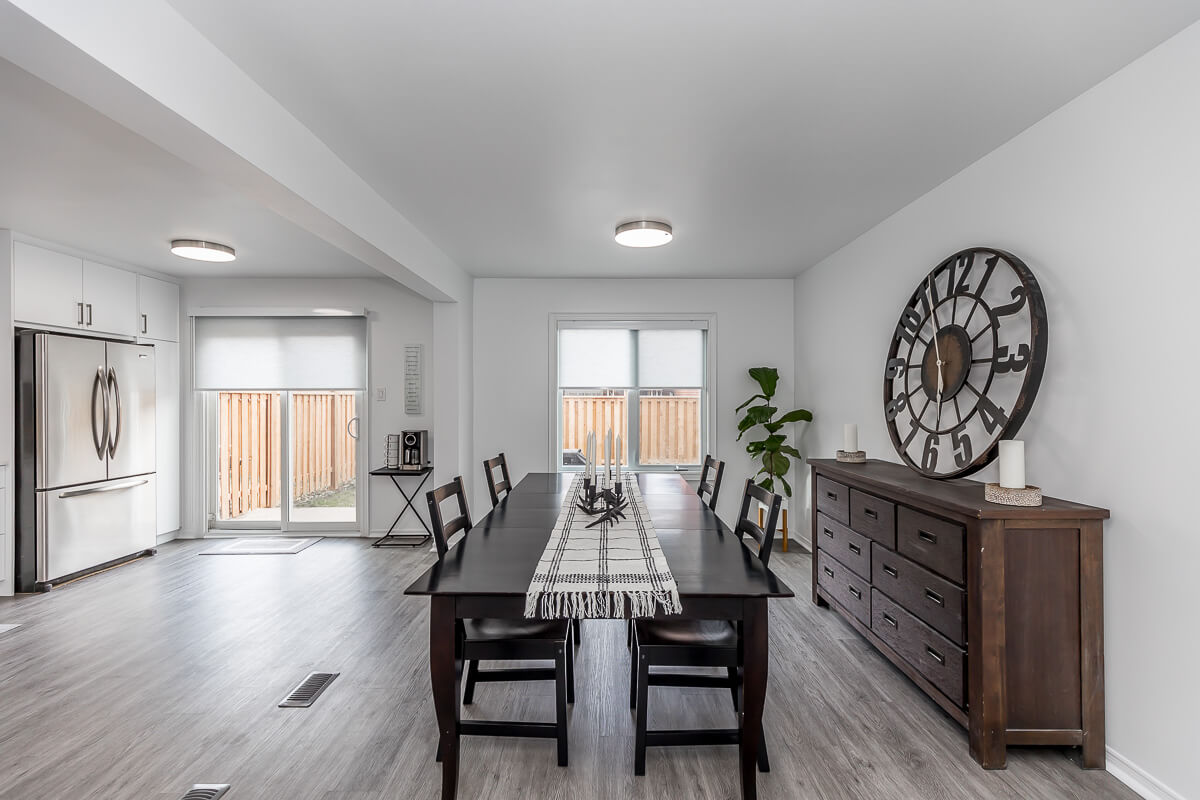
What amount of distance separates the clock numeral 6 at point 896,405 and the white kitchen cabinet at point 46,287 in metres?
5.78

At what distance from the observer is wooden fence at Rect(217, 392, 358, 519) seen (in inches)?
230

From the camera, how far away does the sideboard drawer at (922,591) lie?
91.5 inches

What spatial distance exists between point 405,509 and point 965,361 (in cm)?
475

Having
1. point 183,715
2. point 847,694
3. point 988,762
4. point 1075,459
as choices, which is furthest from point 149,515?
point 1075,459

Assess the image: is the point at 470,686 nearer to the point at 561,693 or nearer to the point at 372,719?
the point at 372,719

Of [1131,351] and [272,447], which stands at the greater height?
[1131,351]

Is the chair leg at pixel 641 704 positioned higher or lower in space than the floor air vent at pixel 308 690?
higher

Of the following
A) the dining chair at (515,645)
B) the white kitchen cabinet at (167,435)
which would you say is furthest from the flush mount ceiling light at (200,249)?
the dining chair at (515,645)

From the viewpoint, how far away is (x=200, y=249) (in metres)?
4.38

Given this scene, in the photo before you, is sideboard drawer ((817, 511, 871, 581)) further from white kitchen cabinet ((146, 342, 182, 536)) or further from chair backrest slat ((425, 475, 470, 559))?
white kitchen cabinet ((146, 342, 182, 536))

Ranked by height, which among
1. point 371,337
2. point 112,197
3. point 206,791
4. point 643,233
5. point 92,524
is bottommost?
point 206,791

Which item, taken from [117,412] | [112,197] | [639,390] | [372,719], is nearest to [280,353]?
[117,412]

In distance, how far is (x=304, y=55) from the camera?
6.60ft

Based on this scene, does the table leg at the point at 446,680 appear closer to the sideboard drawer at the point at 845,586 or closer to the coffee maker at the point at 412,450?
the sideboard drawer at the point at 845,586
